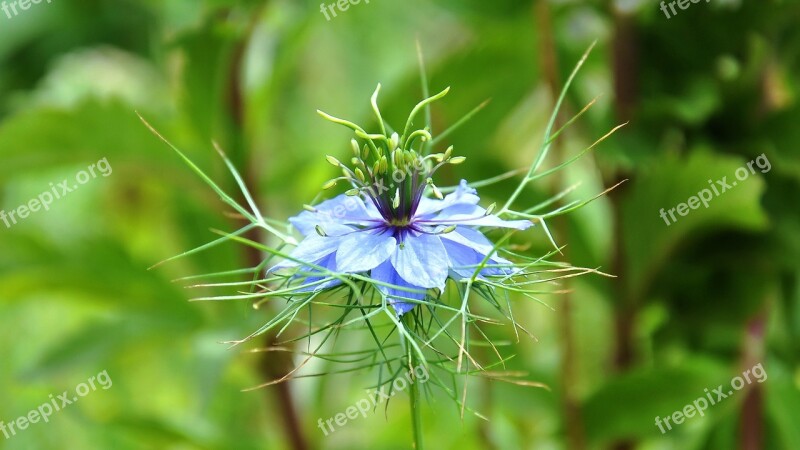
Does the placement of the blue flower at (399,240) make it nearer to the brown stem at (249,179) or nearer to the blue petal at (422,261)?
the blue petal at (422,261)

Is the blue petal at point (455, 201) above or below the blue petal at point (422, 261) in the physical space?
above

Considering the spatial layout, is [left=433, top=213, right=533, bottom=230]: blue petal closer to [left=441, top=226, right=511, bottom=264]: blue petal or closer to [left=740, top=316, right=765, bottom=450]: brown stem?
[left=441, top=226, right=511, bottom=264]: blue petal

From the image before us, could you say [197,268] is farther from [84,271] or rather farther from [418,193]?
[418,193]
